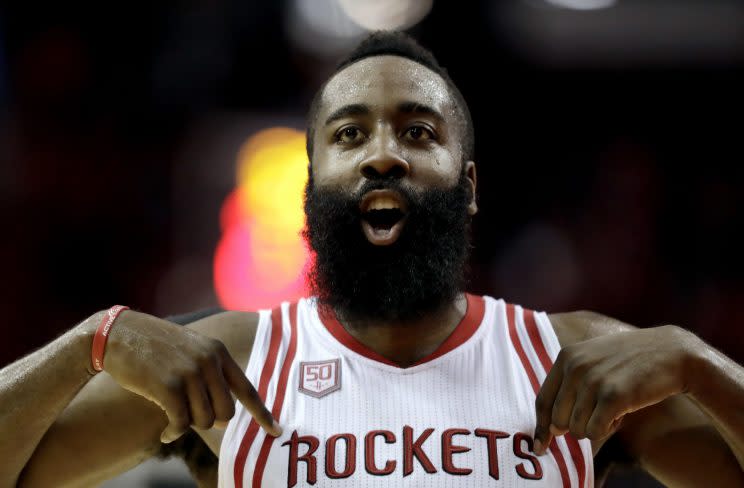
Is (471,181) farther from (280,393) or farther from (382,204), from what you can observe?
(280,393)

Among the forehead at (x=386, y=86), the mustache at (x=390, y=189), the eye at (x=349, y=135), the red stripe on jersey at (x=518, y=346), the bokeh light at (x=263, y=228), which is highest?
the forehead at (x=386, y=86)

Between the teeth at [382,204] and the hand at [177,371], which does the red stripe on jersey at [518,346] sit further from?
the hand at [177,371]

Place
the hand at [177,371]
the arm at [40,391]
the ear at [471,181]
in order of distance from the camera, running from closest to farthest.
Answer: the hand at [177,371], the arm at [40,391], the ear at [471,181]

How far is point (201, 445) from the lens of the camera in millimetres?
1979

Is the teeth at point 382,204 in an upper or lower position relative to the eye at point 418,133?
lower

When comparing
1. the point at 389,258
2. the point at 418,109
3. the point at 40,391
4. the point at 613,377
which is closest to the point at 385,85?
the point at 418,109

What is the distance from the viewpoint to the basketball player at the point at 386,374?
5.23ft

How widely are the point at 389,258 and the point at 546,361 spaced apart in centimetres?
45


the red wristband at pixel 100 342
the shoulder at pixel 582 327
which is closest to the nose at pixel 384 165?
the shoulder at pixel 582 327

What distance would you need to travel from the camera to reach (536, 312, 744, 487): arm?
1.56 meters

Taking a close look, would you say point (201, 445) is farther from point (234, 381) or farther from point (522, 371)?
point (522, 371)

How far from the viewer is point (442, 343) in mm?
2000

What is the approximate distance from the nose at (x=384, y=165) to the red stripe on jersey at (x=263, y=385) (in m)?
0.44

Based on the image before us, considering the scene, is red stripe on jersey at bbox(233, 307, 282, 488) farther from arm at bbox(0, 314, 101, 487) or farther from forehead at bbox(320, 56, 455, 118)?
forehead at bbox(320, 56, 455, 118)
